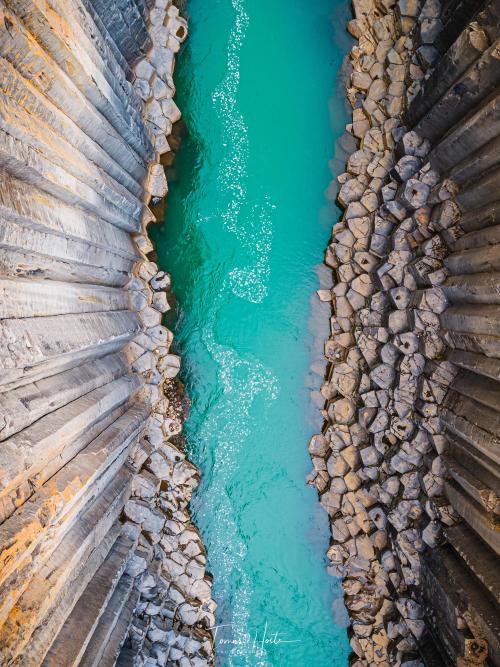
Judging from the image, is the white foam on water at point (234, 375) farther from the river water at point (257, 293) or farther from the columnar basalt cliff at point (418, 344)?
the columnar basalt cliff at point (418, 344)

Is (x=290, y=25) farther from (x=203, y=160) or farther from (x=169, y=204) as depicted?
(x=169, y=204)

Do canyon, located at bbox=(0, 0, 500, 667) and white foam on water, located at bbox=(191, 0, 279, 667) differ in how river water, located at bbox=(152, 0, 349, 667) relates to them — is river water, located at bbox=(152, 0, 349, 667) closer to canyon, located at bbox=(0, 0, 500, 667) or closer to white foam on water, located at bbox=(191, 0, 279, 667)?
white foam on water, located at bbox=(191, 0, 279, 667)

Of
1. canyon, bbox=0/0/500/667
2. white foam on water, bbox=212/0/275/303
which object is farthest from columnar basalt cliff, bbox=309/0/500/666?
white foam on water, bbox=212/0/275/303

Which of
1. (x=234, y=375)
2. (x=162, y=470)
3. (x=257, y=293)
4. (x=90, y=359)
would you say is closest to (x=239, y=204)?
(x=257, y=293)

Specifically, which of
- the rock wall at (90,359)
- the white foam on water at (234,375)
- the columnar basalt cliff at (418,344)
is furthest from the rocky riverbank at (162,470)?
the columnar basalt cliff at (418,344)

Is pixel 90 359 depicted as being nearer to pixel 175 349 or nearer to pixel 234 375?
pixel 175 349

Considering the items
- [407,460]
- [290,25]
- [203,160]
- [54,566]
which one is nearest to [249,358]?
[407,460]
